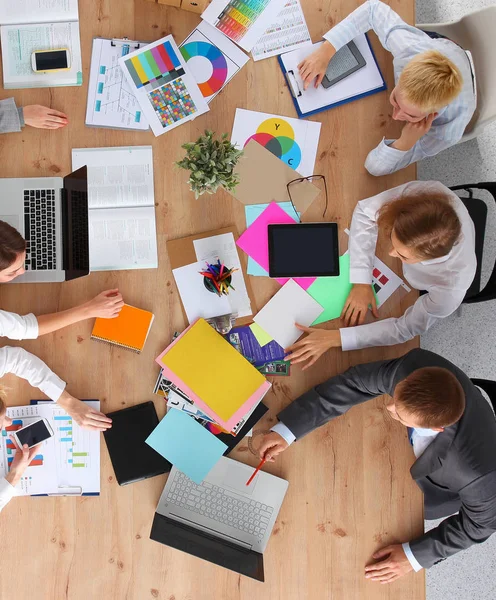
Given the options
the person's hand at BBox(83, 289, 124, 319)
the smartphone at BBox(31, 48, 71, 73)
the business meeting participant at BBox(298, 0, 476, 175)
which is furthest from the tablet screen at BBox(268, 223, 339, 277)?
the smartphone at BBox(31, 48, 71, 73)

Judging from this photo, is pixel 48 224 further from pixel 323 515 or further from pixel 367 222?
pixel 323 515

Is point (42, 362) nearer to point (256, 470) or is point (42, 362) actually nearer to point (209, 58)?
point (256, 470)

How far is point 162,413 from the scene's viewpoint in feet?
4.90

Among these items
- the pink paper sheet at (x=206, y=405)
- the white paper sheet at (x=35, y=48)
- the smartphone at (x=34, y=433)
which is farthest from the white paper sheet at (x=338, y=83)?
the smartphone at (x=34, y=433)

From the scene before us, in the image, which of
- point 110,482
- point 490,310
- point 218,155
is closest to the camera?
point 218,155

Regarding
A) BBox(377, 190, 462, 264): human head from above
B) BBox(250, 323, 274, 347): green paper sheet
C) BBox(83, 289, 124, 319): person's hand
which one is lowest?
BBox(250, 323, 274, 347): green paper sheet

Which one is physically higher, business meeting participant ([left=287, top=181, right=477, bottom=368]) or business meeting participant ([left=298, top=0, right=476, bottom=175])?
business meeting participant ([left=298, top=0, right=476, bottom=175])

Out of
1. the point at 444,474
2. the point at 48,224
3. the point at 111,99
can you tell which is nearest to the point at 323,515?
the point at 444,474

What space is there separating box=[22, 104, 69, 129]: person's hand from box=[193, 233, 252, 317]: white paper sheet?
21.2 inches

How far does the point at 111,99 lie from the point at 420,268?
1.04 m

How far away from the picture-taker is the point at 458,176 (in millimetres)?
2107

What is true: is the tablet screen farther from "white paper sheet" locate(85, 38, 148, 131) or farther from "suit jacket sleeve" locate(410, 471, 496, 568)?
"suit jacket sleeve" locate(410, 471, 496, 568)

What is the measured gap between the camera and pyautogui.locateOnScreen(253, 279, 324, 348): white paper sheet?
1.51m

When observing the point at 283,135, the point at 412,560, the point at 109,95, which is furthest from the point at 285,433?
the point at 109,95
